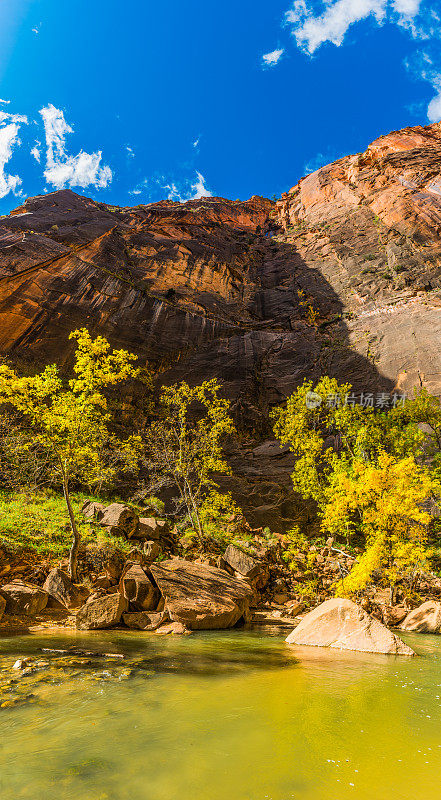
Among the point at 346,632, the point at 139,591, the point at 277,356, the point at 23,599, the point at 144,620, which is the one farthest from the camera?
the point at 277,356

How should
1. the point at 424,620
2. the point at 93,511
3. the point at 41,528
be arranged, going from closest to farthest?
the point at 424,620 → the point at 41,528 → the point at 93,511

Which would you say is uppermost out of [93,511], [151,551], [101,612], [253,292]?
[253,292]

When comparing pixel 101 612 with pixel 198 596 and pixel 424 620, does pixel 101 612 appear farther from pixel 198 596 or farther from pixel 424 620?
pixel 424 620

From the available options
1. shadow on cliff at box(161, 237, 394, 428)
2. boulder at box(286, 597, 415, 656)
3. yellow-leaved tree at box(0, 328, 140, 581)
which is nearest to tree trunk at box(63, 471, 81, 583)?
yellow-leaved tree at box(0, 328, 140, 581)

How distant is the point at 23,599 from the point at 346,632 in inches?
370

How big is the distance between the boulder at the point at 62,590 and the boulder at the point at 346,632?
6920 mm

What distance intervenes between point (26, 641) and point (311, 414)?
20.5m

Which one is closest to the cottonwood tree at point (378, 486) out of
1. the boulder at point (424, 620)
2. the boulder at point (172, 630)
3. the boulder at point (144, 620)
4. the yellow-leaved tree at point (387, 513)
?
the yellow-leaved tree at point (387, 513)

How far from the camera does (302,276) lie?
6009cm

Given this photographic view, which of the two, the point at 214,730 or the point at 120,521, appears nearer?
the point at 214,730

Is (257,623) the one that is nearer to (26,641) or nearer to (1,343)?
(26,641)

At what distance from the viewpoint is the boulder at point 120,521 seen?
17.7 meters

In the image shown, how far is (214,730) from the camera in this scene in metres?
4.64

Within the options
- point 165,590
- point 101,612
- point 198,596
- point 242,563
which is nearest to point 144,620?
point 165,590
